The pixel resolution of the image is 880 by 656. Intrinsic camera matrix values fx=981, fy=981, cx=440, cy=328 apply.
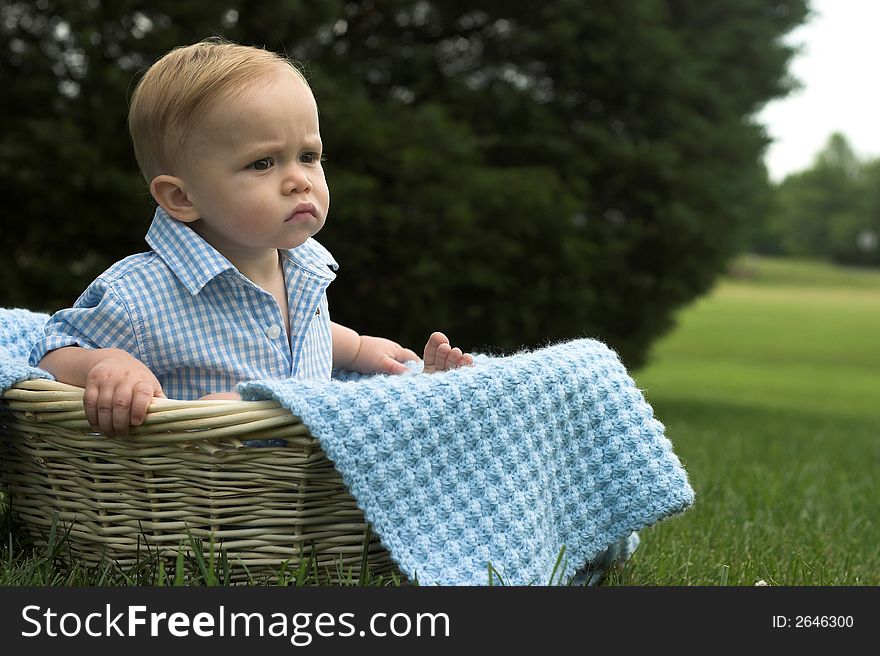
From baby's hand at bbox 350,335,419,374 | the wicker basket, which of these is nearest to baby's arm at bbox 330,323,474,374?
baby's hand at bbox 350,335,419,374

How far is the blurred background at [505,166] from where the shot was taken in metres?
4.18

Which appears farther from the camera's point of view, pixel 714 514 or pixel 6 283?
pixel 6 283

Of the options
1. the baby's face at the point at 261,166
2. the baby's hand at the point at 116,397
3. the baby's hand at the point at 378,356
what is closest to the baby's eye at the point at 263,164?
the baby's face at the point at 261,166

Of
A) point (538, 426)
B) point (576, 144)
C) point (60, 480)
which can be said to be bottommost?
point (60, 480)

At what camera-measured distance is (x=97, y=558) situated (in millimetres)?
1633

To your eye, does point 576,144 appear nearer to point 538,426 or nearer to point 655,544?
point 655,544

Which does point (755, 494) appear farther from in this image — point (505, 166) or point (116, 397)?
point (505, 166)

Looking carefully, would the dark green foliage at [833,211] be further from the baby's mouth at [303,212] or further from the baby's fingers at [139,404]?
the baby's fingers at [139,404]

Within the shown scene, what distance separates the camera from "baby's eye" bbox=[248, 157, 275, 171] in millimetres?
1767

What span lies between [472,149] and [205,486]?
3723 millimetres

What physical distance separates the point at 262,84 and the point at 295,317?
18.3 inches

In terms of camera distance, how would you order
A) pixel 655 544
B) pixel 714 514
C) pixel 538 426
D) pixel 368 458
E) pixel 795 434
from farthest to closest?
pixel 795 434 → pixel 714 514 → pixel 655 544 → pixel 538 426 → pixel 368 458

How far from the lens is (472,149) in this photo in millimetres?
5008

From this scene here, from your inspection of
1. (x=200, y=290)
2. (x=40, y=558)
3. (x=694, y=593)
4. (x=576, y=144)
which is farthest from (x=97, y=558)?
(x=576, y=144)
